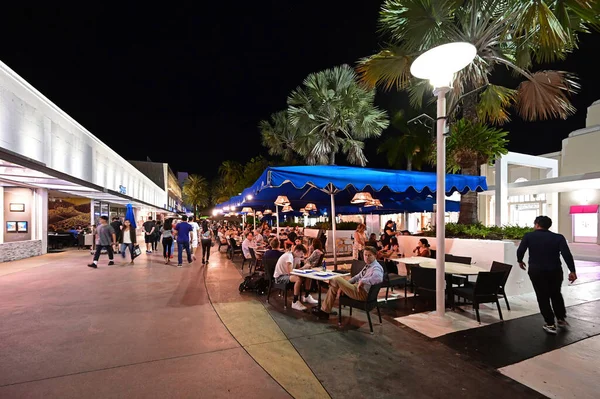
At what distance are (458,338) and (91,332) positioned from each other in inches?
206

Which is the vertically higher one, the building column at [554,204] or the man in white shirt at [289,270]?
the building column at [554,204]

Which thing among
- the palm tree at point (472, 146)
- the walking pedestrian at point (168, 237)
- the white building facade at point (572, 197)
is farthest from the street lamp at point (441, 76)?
the white building facade at point (572, 197)

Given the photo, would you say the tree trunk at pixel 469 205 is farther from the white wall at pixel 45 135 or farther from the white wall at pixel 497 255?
the white wall at pixel 45 135

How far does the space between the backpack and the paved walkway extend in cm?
39

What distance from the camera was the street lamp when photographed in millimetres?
4512

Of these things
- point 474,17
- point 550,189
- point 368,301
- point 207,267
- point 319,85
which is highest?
point 319,85

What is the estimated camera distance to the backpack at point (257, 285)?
266 inches

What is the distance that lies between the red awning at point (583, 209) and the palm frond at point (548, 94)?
629 inches

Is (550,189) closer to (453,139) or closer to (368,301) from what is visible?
(453,139)

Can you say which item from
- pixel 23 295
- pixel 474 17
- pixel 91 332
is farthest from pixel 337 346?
pixel 474 17

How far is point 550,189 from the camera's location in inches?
508

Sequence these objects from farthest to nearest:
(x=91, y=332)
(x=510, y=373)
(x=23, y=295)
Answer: (x=23, y=295), (x=91, y=332), (x=510, y=373)

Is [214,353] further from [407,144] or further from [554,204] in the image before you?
[554,204]

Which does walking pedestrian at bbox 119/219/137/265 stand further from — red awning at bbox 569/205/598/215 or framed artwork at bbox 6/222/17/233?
red awning at bbox 569/205/598/215
